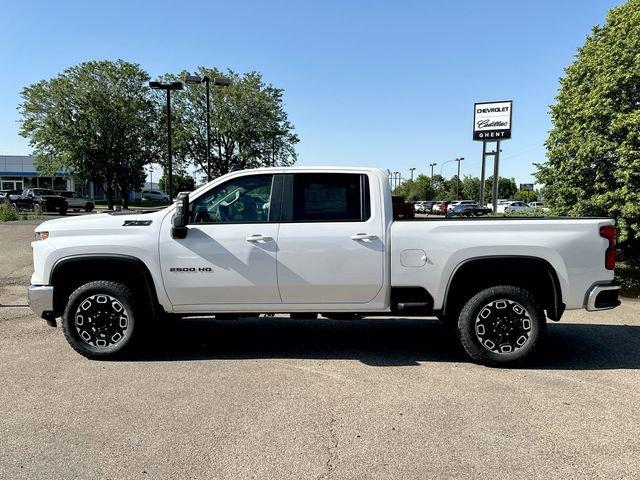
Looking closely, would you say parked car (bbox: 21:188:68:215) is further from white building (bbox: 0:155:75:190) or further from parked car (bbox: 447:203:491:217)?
parked car (bbox: 447:203:491:217)

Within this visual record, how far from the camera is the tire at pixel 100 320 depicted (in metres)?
5.02

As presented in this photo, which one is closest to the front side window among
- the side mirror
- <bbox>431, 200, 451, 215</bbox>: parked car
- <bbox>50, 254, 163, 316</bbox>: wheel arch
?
the side mirror

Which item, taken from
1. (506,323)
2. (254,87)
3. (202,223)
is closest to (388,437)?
(506,323)

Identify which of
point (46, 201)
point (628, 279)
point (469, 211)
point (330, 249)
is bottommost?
point (628, 279)

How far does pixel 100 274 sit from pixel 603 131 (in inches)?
380

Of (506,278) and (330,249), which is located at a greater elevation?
(330,249)

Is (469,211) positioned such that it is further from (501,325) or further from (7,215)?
(501,325)

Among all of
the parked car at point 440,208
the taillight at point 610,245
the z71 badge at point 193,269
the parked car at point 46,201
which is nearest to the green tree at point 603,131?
the taillight at point 610,245

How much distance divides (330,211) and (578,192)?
305 inches

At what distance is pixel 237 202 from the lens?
511cm

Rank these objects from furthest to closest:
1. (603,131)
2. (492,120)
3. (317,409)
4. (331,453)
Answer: (492,120) < (603,131) < (317,409) < (331,453)

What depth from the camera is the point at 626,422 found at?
3.73 m

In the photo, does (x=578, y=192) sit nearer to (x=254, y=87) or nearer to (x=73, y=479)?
(x=73, y=479)

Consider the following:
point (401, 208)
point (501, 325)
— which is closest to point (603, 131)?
point (401, 208)
